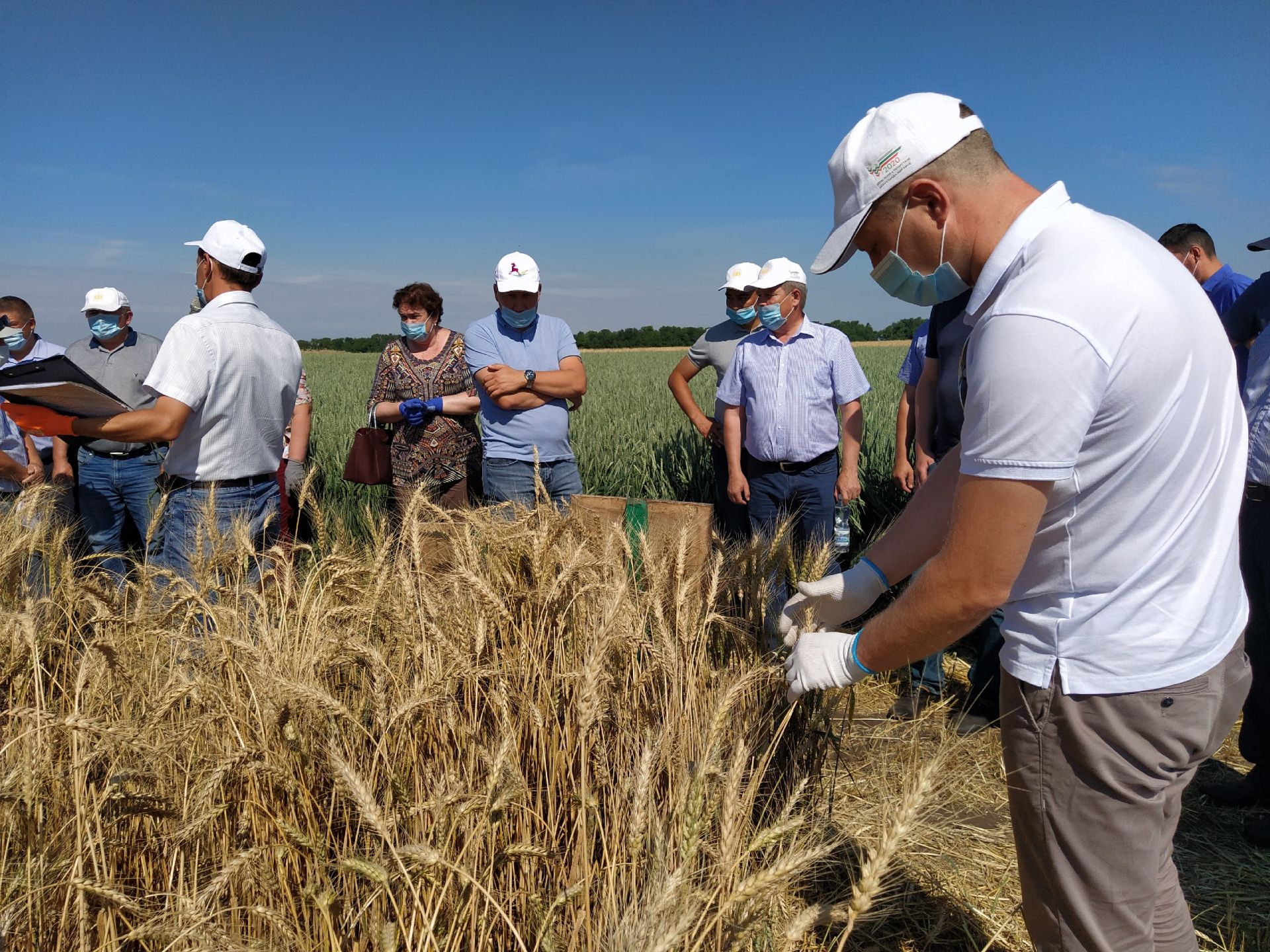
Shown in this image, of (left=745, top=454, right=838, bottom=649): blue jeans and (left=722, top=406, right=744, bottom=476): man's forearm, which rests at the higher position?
(left=722, top=406, right=744, bottom=476): man's forearm

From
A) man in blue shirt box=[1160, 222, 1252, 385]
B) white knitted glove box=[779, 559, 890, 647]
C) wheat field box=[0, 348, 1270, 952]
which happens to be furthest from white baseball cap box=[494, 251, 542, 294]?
man in blue shirt box=[1160, 222, 1252, 385]

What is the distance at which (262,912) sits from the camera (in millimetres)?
1215

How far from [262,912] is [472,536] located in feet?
4.25

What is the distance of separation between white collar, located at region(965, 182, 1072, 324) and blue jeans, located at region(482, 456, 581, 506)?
3109mm

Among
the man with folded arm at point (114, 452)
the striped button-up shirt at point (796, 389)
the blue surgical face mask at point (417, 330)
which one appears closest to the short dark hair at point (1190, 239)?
the striped button-up shirt at point (796, 389)

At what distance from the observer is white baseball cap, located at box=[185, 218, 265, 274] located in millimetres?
3238

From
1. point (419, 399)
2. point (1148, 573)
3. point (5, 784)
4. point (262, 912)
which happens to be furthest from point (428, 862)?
point (419, 399)

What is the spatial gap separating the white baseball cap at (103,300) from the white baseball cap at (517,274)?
227 centimetres

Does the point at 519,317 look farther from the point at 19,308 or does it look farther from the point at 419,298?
the point at 19,308

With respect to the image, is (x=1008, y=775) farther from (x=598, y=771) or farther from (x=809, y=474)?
(x=809, y=474)

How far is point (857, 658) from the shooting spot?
1567 mm

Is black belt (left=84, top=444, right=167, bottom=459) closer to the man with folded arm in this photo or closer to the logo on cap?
the man with folded arm

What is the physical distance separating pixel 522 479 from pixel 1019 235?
3.32 metres

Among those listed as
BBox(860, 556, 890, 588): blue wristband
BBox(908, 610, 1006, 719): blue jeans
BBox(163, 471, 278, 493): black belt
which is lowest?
BBox(908, 610, 1006, 719): blue jeans
